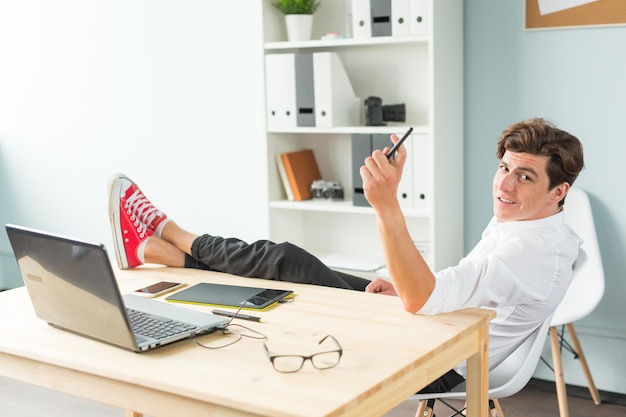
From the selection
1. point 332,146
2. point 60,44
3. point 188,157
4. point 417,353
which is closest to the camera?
point 417,353

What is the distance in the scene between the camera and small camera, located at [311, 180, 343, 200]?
364 centimetres

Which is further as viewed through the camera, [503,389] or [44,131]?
[44,131]

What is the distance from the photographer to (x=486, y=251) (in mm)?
2244

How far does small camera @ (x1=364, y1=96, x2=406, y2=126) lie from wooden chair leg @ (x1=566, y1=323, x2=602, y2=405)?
3.48 feet

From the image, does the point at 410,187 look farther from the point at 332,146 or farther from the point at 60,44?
the point at 60,44

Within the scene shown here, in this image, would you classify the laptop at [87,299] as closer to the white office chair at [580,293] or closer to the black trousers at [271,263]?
the black trousers at [271,263]

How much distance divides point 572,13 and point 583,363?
4.33 ft

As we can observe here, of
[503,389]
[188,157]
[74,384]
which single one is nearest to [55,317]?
[74,384]

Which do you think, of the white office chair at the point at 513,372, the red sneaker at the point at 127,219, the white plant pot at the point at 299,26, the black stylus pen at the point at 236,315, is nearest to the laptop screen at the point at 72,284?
the black stylus pen at the point at 236,315

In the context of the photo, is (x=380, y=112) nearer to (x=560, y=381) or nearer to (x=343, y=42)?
(x=343, y=42)

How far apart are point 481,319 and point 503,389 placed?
1.17 ft

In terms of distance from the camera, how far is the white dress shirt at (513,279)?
1959 millimetres

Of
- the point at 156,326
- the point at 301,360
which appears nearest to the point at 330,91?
the point at 156,326

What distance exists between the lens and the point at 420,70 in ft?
11.4
